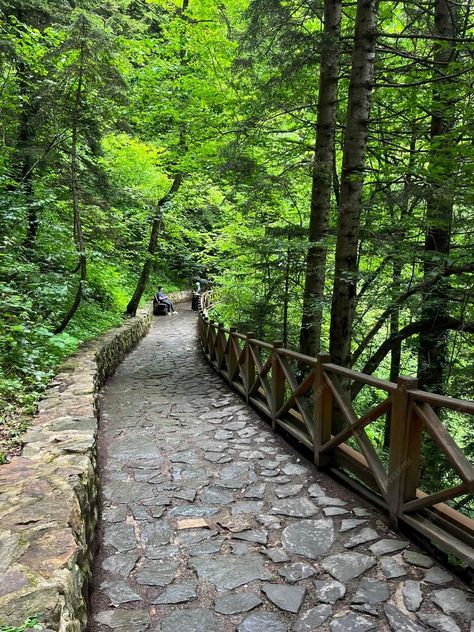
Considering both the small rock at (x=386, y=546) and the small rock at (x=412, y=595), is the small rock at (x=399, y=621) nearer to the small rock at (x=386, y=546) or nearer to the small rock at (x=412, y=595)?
the small rock at (x=412, y=595)

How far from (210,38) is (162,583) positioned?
12.4m

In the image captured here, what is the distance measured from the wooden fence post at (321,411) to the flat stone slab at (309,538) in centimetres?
91

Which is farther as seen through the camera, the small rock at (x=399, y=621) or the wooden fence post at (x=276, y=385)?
the wooden fence post at (x=276, y=385)

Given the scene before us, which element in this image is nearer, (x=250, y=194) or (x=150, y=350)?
(x=250, y=194)

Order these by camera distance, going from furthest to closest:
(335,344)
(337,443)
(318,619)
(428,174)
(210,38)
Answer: (210,38) < (335,344) < (428,174) < (337,443) < (318,619)

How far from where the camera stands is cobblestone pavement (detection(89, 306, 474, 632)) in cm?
246

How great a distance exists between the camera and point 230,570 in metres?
2.92

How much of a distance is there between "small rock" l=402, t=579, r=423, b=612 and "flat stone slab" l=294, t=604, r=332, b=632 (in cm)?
47

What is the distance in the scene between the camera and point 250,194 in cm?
677

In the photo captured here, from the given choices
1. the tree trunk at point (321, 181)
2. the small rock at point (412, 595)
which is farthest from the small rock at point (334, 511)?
the tree trunk at point (321, 181)

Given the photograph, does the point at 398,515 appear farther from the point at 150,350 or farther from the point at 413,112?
the point at 150,350

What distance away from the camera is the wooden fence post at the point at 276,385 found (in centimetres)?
540

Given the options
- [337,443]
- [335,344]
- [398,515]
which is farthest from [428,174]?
[398,515]

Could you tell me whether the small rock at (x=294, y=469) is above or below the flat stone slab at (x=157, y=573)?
above
